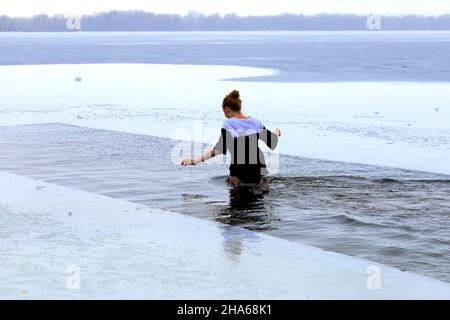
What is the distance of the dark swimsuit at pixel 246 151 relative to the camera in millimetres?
10938

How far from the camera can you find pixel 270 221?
29.8 ft

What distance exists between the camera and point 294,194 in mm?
10781

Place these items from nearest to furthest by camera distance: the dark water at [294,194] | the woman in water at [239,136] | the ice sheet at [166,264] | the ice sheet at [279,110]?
the ice sheet at [166,264], the dark water at [294,194], the woman in water at [239,136], the ice sheet at [279,110]

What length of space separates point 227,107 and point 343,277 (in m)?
4.52

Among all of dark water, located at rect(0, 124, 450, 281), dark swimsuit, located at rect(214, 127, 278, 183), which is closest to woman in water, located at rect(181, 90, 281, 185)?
dark swimsuit, located at rect(214, 127, 278, 183)

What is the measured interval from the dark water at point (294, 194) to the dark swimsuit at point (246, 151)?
27cm

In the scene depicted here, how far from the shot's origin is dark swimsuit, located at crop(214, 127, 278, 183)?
10.9 meters

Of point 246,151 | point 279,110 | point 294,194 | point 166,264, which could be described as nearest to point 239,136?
point 246,151

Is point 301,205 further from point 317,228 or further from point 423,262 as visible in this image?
point 423,262

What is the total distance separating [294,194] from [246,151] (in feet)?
2.83

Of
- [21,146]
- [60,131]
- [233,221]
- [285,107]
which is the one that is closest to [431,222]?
[233,221]

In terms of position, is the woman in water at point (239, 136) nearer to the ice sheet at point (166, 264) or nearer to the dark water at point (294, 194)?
the dark water at point (294, 194)

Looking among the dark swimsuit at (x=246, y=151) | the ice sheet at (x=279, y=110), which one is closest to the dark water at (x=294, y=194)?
the dark swimsuit at (x=246, y=151)

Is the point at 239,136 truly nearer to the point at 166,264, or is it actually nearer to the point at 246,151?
the point at 246,151
